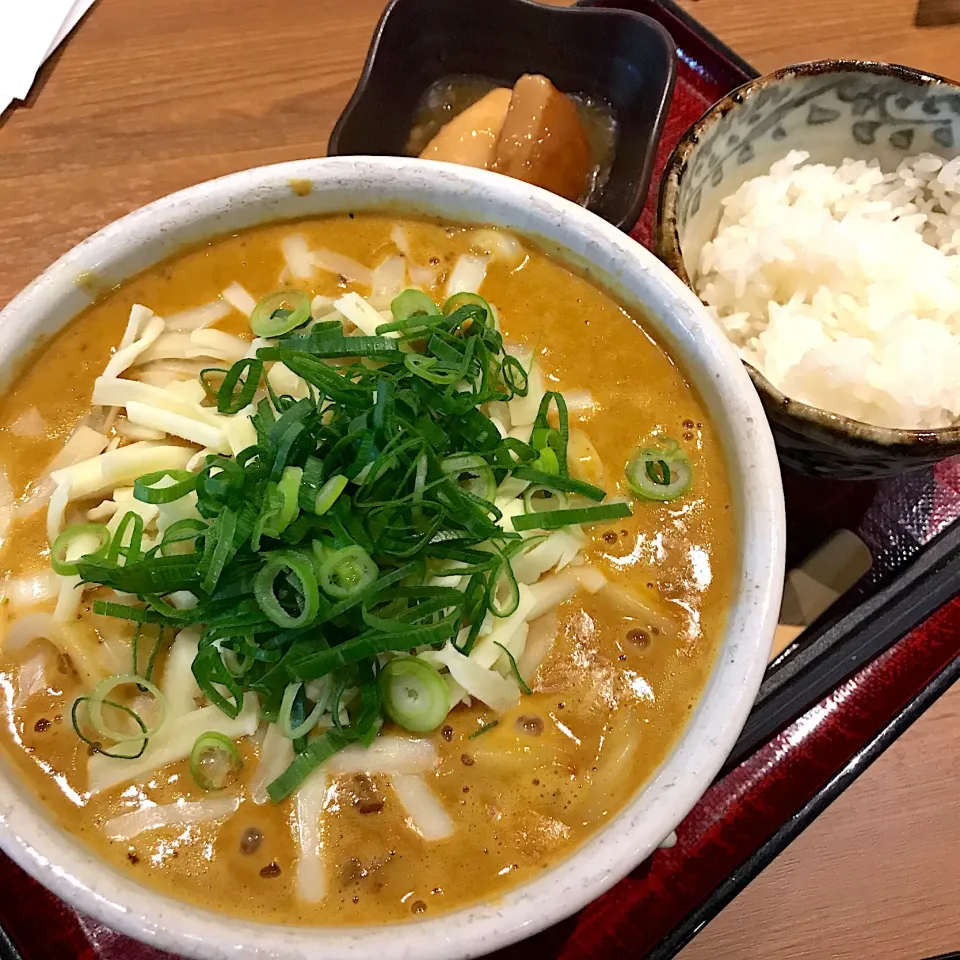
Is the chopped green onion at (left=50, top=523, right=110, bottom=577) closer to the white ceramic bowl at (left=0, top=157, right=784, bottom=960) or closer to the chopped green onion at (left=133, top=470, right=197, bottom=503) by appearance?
the chopped green onion at (left=133, top=470, right=197, bottom=503)

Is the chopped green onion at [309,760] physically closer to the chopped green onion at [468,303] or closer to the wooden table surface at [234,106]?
the chopped green onion at [468,303]

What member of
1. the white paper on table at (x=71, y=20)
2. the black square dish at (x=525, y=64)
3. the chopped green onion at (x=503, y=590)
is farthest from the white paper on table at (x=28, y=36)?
the chopped green onion at (x=503, y=590)

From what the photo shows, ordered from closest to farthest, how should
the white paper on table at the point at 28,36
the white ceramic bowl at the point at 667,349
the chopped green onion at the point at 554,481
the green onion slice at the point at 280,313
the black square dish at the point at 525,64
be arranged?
the white ceramic bowl at the point at 667,349, the chopped green onion at the point at 554,481, the green onion slice at the point at 280,313, the black square dish at the point at 525,64, the white paper on table at the point at 28,36

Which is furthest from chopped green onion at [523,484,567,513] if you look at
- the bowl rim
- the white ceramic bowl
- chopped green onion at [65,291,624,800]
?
the bowl rim

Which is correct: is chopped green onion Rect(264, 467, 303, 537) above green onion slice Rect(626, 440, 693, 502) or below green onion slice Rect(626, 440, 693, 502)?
above

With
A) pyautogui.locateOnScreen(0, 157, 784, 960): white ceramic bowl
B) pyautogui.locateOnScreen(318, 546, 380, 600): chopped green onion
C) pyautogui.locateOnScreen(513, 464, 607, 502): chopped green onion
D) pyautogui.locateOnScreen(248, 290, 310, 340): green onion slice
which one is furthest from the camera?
pyautogui.locateOnScreen(248, 290, 310, 340): green onion slice

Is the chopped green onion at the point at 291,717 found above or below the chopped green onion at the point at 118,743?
above
